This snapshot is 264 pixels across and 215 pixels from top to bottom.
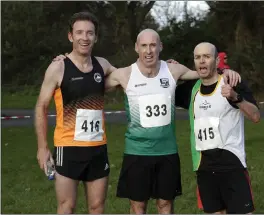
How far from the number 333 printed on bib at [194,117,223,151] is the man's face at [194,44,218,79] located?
413mm

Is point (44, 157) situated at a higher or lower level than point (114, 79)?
lower

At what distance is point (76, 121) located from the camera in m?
4.81

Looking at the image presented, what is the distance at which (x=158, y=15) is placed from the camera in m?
30.7

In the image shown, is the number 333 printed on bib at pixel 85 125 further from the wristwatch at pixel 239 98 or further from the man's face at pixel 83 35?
the wristwatch at pixel 239 98

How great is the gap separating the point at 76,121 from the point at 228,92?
1.45 m

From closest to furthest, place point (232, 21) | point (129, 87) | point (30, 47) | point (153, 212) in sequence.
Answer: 1. point (129, 87)
2. point (153, 212)
3. point (232, 21)
4. point (30, 47)

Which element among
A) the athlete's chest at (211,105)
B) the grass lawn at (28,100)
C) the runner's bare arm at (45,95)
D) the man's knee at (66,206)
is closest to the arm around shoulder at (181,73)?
the athlete's chest at (211,105)

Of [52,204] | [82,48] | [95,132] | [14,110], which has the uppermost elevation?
[82,48]

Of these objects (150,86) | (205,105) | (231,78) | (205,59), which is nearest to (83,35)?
(150,86)

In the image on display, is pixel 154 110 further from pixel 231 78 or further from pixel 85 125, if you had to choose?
pixel 231 78

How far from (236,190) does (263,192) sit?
3.06 metres

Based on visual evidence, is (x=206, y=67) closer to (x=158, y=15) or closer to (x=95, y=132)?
(x=95, y=132)

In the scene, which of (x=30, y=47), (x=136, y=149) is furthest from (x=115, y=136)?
(x=30, y=47)

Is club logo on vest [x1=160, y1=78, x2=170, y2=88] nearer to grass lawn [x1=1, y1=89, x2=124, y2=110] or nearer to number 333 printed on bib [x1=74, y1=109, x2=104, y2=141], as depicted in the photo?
number 333 printed on bib [x1=74, y1=109, x2=104, y2=141]
